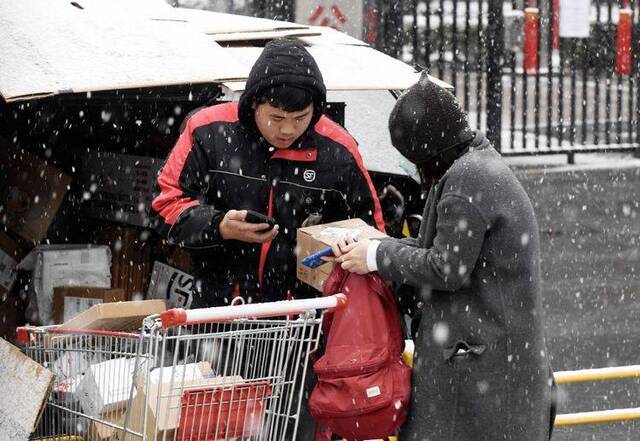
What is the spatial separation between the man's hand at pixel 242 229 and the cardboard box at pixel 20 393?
0.75 metres

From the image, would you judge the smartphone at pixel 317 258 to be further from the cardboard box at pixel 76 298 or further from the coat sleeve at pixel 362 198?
the cardboard box at pixel 76 298

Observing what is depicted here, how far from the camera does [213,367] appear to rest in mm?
4129

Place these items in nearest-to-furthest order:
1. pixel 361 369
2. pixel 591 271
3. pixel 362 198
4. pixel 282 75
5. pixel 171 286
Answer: pixel 361 369 → pixel 282 75 → pixel 362 198 → pixel 171 286 → pixel 591 271

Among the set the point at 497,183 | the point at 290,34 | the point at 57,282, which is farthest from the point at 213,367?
the point at 290,34

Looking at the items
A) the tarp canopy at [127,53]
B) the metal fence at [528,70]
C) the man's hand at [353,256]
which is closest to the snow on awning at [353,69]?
the tarp canopy at [127,53]

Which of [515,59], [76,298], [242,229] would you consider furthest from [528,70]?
[242,229]

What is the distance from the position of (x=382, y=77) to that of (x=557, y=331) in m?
3.47

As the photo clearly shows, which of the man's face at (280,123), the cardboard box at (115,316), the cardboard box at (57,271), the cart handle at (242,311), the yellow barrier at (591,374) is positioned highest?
the man's face at (280,123)

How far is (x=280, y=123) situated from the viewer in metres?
4.14

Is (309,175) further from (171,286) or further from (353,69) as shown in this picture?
(171,286)

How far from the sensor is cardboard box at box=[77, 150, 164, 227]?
5695mm

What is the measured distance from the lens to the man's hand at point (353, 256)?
12.1ft

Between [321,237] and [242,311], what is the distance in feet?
1.90

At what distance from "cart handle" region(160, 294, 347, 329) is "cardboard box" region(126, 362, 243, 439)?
0.17 meters
